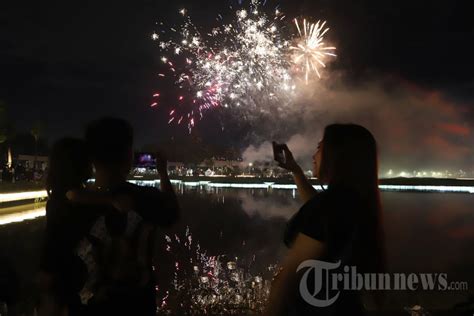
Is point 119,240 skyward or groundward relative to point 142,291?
skyward

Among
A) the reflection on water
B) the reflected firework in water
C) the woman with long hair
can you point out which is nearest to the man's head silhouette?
the woman with long hair

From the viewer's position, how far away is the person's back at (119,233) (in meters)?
2.14

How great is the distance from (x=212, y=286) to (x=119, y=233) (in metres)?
5.62

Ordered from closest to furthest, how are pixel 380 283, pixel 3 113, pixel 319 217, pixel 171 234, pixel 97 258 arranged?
pixel 319 217 → pixel 97 258 → pixel 380 283 → pixel 171 234 → pixel 3 113

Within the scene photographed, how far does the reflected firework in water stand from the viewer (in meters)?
5.91

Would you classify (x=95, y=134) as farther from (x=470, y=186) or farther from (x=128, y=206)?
(x=470, y=186)

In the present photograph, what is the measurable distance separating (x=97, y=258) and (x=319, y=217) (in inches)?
46.1

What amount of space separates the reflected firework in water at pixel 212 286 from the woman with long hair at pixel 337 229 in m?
3.58

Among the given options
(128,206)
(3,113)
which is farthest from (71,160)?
(3,113)

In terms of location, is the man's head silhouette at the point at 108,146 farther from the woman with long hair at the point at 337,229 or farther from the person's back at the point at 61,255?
the woman with long hair at the point at 337,229

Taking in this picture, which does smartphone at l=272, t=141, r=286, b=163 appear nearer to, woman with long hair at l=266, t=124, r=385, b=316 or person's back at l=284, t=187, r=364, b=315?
woman with long hair at l=266, t=124, r=385, b=316

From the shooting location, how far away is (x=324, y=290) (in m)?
2.18

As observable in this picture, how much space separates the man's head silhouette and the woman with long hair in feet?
3.35

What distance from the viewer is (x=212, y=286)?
7.43 metres
